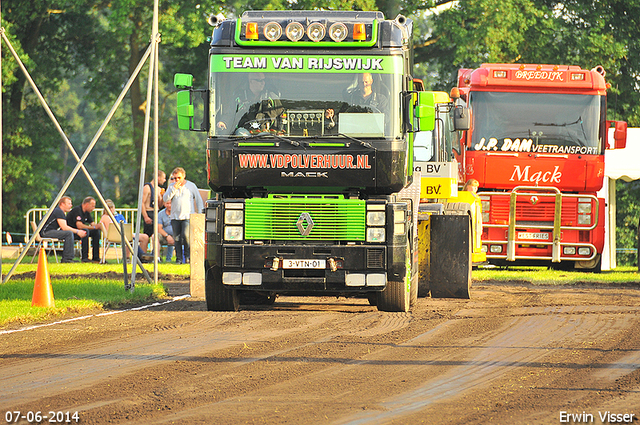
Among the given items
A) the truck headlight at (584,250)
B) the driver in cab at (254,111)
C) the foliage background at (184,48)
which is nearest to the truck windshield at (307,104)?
the driver in cab at (254,111)

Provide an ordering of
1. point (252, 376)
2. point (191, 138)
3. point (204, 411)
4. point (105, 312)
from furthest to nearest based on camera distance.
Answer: point (191, 138)
point (105, 312)
point (252, 376)
point (204, 411)

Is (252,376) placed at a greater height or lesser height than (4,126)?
lesser

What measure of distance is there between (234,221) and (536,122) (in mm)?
10135

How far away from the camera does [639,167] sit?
2248 cm

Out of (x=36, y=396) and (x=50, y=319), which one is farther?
(x=50, y=319)

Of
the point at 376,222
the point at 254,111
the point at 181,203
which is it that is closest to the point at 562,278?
the point at 181,203

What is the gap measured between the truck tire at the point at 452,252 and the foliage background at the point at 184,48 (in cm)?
1794

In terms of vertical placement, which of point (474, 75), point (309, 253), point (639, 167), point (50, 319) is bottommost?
point (50, 319)

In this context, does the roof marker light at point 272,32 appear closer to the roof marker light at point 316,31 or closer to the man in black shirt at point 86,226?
the roof marker light at point 316,31

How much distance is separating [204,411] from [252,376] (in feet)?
4.11

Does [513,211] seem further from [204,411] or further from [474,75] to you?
[204,411]

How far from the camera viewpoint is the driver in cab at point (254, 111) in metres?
11.0

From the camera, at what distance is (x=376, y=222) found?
35.7ft

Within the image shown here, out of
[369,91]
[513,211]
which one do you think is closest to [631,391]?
[369,91]
